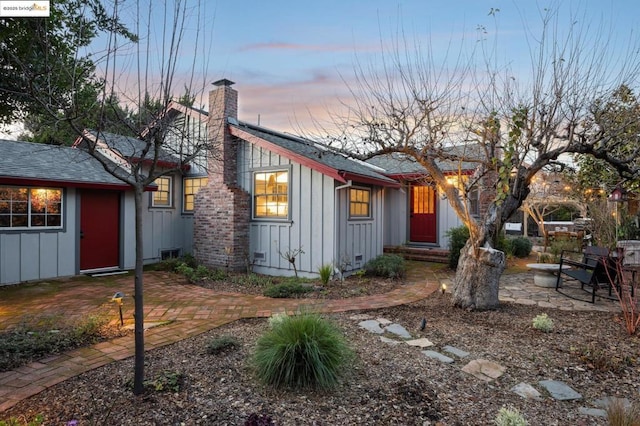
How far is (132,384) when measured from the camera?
9.64ft

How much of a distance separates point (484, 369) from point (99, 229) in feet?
29.6

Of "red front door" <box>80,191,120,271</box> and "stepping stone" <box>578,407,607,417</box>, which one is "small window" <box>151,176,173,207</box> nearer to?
"red front door" <box>80,191,120,271</box>

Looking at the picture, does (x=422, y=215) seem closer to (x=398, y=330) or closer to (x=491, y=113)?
(x=491, y=113)

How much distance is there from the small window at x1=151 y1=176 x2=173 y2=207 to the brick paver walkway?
107 inches

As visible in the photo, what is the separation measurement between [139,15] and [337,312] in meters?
4.25

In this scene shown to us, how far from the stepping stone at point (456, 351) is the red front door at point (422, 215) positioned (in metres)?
8.38

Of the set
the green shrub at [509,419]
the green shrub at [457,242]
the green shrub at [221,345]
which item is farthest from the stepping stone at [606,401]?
the green shrub at [457,242]

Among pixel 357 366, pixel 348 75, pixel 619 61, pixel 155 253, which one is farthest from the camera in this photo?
pixel 155 253

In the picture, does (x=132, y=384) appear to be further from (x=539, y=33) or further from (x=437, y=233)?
(x=437, y=233)

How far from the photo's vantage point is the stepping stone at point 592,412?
267 cm

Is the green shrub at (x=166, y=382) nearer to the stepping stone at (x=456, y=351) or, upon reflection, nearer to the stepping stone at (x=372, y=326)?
the stepping stone at (x=372, y=326)

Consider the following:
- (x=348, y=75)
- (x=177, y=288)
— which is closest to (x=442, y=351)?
(x=348, y=75)

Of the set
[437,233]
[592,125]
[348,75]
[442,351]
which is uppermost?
[348,75]

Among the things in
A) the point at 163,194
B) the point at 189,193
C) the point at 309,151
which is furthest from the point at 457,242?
the point at 163,194
